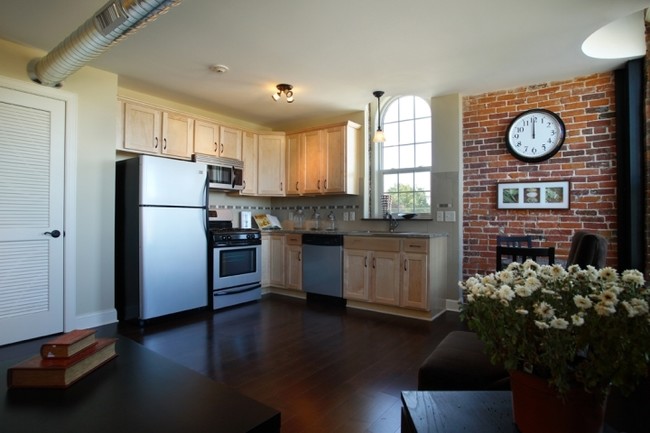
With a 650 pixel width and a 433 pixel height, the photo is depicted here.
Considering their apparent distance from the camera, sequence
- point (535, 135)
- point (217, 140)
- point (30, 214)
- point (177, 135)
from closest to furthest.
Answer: point (30, 214) < point (535, 135) < point (177, 135) < point (217, 140)

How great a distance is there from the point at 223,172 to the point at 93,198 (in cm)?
152

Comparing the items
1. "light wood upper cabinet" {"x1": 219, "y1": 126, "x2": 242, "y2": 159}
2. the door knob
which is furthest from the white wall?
"light wood upper cabinet" {"x1": 219, "y1": 126, "x2": 242, "y2": 159}

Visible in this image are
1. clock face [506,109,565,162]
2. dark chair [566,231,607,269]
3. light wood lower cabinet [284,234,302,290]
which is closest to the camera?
dark chair [566,231,607,269]

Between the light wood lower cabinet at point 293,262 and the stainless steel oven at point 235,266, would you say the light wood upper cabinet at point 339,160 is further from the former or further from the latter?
the stainless steel oven at point 235,266

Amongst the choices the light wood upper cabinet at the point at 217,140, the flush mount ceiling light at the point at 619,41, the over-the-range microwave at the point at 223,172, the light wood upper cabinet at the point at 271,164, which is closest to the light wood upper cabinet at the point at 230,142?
the light wood upper cabinet at the point at 217,140

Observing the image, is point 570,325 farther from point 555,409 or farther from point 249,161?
point 249,161

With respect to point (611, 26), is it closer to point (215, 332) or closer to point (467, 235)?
point (467, 235)

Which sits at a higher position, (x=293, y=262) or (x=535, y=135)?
(x=535, y=135)

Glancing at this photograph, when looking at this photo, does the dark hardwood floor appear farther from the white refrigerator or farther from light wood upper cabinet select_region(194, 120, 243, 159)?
light wood upper cabinet select_region(194, 120, 243, 159)

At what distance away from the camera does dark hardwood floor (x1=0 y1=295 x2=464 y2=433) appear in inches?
78.6

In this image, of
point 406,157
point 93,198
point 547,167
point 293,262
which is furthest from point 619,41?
point 93,198

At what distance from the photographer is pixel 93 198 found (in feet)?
11.4

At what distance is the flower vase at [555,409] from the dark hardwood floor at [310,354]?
4.14ft

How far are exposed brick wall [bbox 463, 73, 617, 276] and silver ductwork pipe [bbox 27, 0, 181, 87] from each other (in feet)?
10.9
